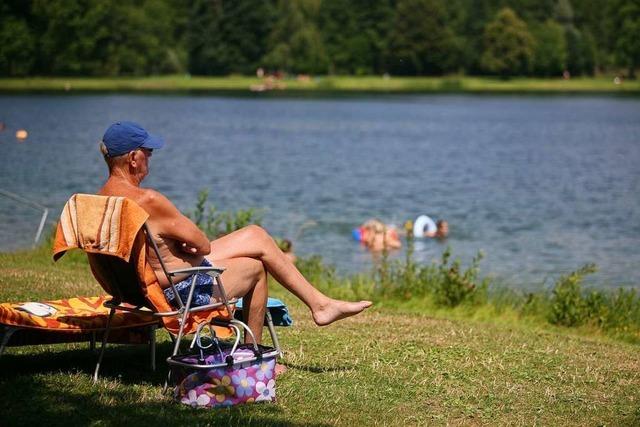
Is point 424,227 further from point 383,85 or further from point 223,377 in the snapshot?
point 383,85

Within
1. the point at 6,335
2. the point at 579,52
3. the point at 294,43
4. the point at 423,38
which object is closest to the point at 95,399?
the point at 6,335

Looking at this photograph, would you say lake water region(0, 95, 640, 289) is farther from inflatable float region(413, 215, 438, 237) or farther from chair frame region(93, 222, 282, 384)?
chair frame region(93, 222, 282, 384)

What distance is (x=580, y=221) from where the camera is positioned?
83.8ft

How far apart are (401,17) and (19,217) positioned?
106m

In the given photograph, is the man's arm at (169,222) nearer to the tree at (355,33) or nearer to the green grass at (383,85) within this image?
the green grass at (383,85)

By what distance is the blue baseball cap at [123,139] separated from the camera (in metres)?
6.10

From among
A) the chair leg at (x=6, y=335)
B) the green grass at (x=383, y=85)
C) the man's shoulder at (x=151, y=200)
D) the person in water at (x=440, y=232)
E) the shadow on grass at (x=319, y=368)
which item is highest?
the man's shoulder at (x=151, y=200)

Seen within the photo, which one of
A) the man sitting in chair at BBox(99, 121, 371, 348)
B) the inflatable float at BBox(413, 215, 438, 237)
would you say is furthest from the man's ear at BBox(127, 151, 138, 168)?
the inflatable float at BBox(413, 215, 438, 237)

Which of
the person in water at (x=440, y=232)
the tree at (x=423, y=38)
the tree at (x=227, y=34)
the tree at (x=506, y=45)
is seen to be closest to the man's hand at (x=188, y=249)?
the person in water at (x=440, y=232)

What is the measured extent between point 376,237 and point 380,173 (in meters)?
16.7

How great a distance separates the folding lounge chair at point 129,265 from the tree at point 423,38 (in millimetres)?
111056

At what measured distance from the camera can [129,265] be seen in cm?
589

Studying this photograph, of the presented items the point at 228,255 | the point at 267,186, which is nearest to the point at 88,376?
the point at 228,255

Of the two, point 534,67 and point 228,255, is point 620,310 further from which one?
point 534,67
